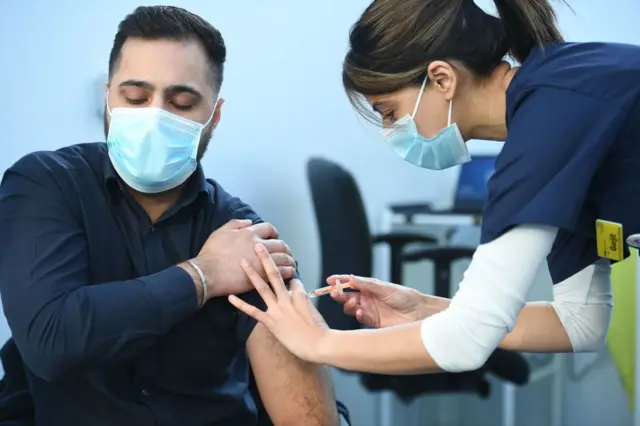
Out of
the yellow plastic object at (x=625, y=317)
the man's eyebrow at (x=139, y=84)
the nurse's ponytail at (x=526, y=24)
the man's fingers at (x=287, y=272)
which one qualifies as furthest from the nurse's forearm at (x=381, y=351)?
the yellow plastic object at (x=625, y=317)

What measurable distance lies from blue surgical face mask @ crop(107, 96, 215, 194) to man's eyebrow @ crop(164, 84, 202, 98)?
43mm

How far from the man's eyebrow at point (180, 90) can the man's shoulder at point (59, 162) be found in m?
0.18

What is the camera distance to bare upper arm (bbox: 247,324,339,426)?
1430 millimetres

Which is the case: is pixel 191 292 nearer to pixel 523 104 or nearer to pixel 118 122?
pixel 118 122

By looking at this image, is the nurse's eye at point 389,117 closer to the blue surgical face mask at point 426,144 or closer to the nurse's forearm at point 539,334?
Result: the blue surgical face mask at point 426,144

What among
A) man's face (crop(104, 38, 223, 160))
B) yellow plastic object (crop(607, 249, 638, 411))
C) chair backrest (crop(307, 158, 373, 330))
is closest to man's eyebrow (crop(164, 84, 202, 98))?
man's face (crop(104, 38, 223, 160))

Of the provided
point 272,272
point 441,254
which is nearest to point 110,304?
point 272,272

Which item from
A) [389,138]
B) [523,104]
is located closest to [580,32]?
[389,138]

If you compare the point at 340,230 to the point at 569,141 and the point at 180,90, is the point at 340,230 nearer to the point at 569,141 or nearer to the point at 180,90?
the point at 180,90

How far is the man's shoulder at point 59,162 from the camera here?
4.57 feet

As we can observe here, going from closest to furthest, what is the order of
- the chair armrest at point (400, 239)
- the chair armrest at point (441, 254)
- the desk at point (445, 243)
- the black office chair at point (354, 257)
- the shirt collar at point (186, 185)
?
the shirt collar at point (186, 185) → the black office chair at point (354, 257) → the chair armrest at point (441, 254) → the chair armrest at point (400, 239) → the desk at point (445, 243)

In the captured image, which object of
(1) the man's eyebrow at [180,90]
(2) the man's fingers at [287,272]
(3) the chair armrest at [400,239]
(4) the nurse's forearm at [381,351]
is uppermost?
(1) the man's eyebrow at [180,90]

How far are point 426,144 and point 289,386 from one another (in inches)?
19.8

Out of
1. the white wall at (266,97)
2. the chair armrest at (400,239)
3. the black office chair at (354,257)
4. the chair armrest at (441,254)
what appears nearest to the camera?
the white wall at (266,97)
